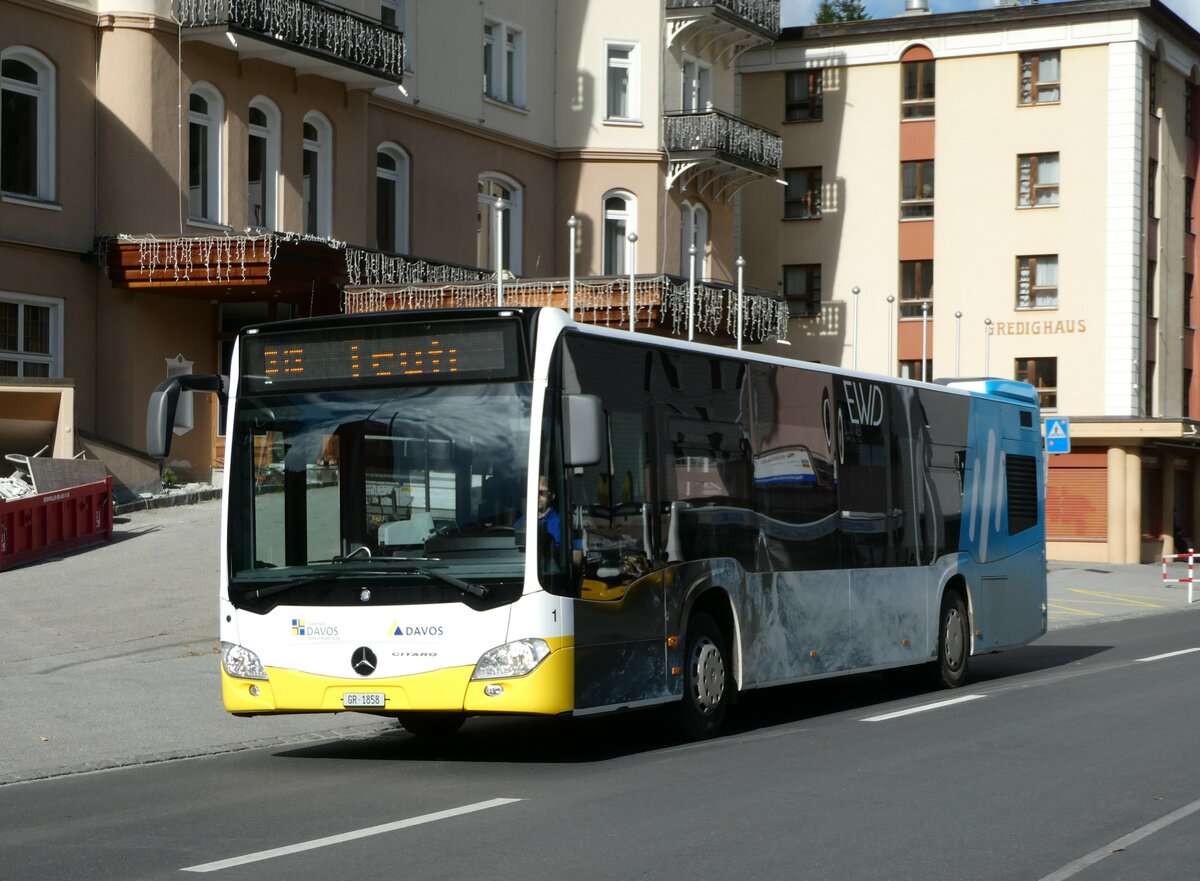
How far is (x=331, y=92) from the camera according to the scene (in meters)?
33.9

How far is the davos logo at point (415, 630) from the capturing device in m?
10.9

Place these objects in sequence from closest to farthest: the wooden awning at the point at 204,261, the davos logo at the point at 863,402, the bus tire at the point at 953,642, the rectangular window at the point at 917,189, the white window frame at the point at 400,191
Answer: the davos logo at the point at 863,402 → the bus tire at the point at 953,642 → the wooden awning at the point at 204,261 → the white window frame at the point at 400,191 → the rectangular window at the point at 917,189

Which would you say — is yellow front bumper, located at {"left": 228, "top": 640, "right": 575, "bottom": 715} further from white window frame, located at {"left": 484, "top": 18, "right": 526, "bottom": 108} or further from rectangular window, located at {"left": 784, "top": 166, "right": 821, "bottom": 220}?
rectangular window, located at {"left": 784, "top": 166, "right": 821, "bottom": 220}

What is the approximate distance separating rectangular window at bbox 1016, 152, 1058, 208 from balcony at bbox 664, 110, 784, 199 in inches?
384

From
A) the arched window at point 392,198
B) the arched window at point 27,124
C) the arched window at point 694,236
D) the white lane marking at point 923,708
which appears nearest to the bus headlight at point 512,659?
the white lane marking at point 923,708

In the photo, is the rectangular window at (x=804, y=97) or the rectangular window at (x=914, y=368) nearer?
the rectangular window at (x=914, y=368)

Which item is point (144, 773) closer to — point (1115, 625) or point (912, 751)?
point (912, 751)

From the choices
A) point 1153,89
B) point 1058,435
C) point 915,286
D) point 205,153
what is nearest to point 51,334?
point 205,153

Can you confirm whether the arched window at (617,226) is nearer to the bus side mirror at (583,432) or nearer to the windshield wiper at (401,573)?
the windshield wiper at (401,573)

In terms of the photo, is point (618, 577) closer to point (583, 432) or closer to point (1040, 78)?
point (583, 432)

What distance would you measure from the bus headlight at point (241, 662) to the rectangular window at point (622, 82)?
31786 mm

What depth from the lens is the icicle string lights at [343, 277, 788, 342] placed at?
3288cm

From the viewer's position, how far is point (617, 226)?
42500 mm

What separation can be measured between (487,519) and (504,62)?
3041 centimetres
